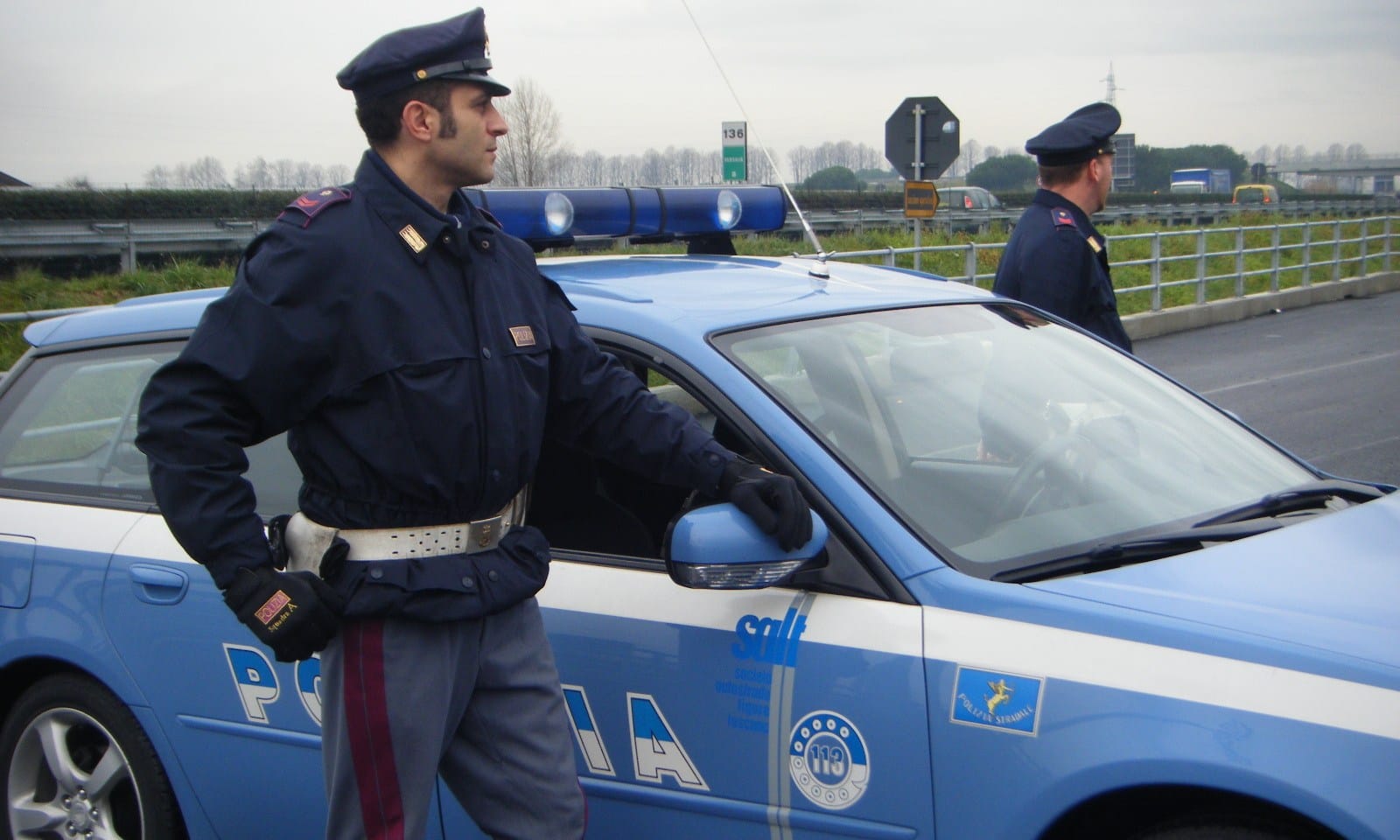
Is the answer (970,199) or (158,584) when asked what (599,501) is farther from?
(970,199)

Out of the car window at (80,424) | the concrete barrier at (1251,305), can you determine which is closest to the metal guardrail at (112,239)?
the concrete barrier at (1251,305)

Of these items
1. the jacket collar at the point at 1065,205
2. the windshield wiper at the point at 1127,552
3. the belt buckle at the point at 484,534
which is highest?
the jacket collar at the point at 1065,205

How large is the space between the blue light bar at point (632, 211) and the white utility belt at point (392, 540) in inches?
38.0

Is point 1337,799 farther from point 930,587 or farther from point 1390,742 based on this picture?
point 930,587

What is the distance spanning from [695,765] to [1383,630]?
3.70 ft

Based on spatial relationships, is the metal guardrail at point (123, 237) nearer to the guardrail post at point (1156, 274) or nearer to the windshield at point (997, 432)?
the guardrail post at point (1156, 274)

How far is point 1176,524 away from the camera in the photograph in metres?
2.55

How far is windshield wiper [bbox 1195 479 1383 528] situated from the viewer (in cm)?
263

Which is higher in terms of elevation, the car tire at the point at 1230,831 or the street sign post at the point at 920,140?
the street sign post at the point at 920,140

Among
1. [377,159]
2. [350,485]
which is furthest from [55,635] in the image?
[377,159]

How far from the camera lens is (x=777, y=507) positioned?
2248 millimetres

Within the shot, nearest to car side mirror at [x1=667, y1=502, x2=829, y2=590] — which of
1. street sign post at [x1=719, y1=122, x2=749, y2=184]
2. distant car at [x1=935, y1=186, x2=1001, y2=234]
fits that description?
street sign post at [x1=719, y1=122, x2=749, y2=184]

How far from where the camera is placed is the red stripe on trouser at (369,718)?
2.16 metres

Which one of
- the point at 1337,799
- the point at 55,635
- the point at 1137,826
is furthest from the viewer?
the point at 55,635
